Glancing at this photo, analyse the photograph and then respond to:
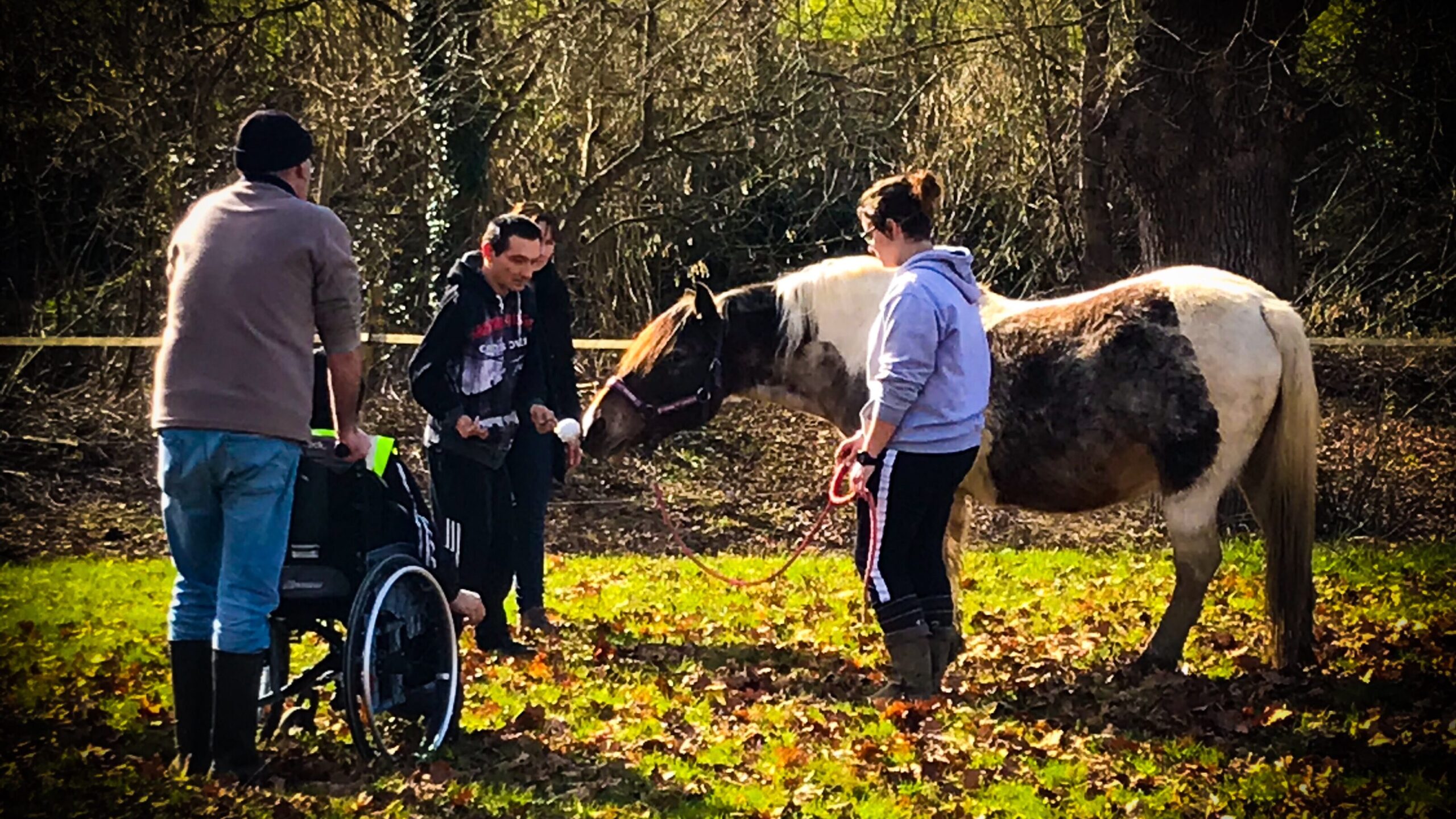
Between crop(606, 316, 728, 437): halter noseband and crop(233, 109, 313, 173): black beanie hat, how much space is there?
2.74 metres

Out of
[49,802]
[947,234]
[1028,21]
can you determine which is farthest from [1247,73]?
[49,802]

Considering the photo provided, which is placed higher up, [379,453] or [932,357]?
[932,357]

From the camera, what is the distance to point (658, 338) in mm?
7137

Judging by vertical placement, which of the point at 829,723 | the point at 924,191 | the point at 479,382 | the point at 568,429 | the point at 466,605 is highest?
the point at 924,191

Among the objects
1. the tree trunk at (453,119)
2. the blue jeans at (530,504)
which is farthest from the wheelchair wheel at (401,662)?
the tree trunk at (453,119)

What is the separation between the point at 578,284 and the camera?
17.0m

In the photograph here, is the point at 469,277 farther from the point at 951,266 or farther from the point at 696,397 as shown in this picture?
the point at 951,266

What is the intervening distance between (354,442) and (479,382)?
1.96m

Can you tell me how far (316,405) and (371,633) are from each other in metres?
1.05

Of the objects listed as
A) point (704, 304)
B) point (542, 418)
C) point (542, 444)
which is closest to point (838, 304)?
point (704, 304)

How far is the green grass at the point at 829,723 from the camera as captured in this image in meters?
4.69

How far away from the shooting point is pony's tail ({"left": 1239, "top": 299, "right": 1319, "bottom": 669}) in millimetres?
6211

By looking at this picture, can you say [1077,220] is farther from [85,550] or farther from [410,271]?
[85,550]

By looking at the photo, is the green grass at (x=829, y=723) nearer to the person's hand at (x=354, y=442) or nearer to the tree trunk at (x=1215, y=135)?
the person's hand at (x=354, y=442)
